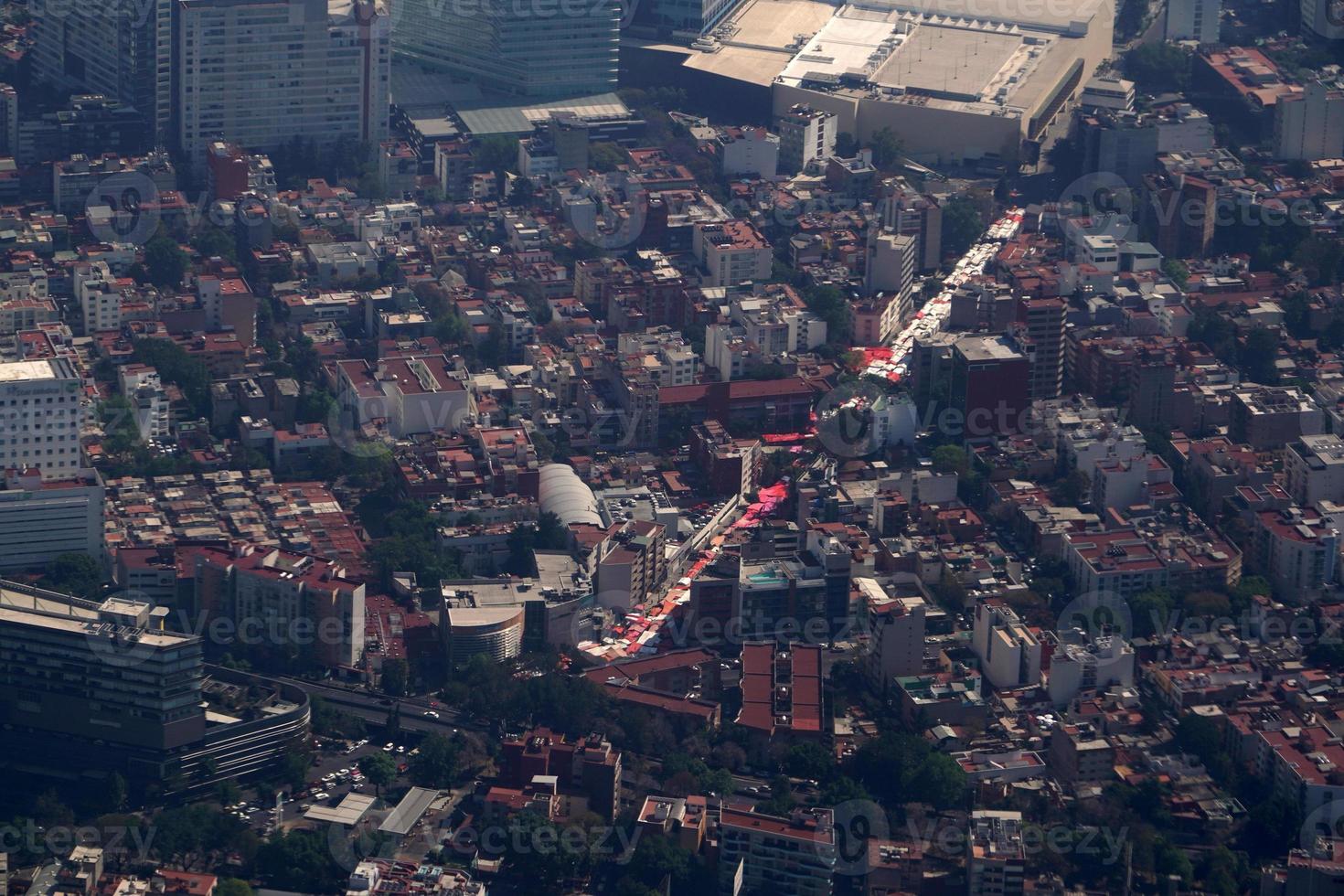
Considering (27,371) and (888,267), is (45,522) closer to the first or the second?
(27,371)

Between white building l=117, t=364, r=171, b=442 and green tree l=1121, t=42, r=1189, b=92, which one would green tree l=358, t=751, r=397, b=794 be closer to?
white building l=117, t=364, r=171, b=442

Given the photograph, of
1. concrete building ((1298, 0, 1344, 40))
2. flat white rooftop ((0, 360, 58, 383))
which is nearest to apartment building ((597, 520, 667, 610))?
flat white rooftop ((0, 360, 58, 383))

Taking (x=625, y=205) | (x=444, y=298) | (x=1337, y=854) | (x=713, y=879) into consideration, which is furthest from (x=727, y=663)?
(x=625, y=205)

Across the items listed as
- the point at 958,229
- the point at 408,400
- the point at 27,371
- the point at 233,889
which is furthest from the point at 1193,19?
the point at 233,889

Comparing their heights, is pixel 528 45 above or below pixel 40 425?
above

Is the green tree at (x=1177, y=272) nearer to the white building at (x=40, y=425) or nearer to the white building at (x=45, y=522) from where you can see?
the white building at (x=40, y=425)
